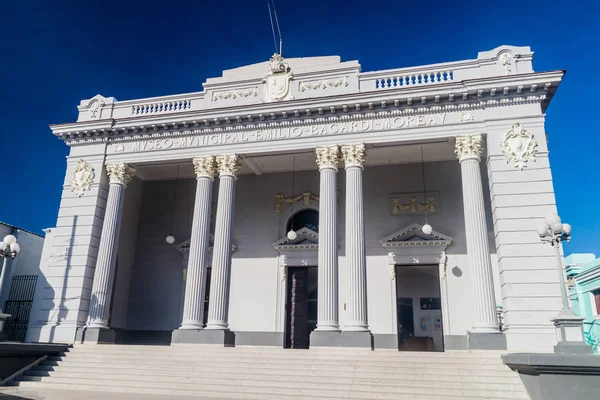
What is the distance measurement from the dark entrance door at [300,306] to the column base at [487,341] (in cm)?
817

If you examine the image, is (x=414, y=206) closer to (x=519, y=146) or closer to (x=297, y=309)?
(x=519, y=146)

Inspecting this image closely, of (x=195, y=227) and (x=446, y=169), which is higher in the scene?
(x=446, y=169)

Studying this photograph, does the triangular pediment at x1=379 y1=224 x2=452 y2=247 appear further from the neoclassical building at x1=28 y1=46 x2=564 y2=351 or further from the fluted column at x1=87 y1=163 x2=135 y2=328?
the fluted column at x1=87 y1=163 x2=135 y2=328

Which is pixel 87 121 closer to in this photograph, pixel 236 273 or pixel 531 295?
pixel 236 273

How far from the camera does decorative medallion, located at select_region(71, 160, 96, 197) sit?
20781 millimetres

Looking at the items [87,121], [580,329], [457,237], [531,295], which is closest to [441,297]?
[457,237]

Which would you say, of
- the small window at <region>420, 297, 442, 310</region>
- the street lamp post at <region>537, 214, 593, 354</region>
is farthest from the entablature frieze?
the small window at <region>420, 297, 442, 310</region>

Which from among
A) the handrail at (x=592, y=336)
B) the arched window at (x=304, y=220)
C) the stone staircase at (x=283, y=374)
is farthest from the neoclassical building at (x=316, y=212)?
the handrail at (x=592, y=336)

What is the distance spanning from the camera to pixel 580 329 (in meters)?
10.7

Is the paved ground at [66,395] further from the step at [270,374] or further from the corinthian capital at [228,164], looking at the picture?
the corinthian capital at [228,164]

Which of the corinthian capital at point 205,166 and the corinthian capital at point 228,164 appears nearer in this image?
the corinthian capital at point 228,164

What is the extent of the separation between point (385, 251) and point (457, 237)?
318 cm

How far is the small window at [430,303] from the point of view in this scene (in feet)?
68.3

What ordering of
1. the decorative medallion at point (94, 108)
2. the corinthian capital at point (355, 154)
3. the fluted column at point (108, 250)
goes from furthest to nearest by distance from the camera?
1. the decorative medallion at point (94, 108)
2. the fluted column at point (108, 250)
3. the corinthian capital at point (355, 154)
